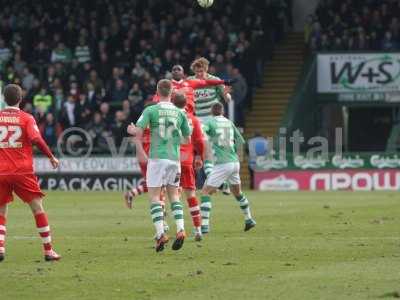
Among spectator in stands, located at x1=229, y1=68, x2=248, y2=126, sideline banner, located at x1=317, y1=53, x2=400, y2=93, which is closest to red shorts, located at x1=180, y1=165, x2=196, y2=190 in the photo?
spectator in stands, located at x1=229, y1=68, x2=248, y2=126

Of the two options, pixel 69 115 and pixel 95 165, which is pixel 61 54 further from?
pixel 95 165

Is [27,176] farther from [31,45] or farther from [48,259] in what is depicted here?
[31,45]

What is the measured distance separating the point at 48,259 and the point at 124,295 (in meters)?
3.27

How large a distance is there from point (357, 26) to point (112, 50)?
8.07m

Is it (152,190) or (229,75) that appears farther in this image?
(229,75)

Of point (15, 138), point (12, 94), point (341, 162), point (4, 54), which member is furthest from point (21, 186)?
point (4, 54)

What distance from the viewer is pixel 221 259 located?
14.9 meters

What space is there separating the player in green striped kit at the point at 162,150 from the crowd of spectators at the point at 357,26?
22.5 metres

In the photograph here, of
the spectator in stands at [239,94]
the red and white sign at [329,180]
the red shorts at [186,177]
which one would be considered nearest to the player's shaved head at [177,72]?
the red shorts at [186,177]

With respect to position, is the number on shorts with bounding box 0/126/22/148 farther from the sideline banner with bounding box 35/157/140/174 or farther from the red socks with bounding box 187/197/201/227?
the sideline banner with bounding box 35/157/140/174

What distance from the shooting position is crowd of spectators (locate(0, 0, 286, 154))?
121ft

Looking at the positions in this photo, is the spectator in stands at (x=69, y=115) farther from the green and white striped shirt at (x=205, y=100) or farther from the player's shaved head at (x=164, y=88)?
the player's shaved head at (x=164, y=88)

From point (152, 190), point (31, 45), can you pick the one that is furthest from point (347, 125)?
point (152, 190)

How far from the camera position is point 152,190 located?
Answer: 15797 millimetres
